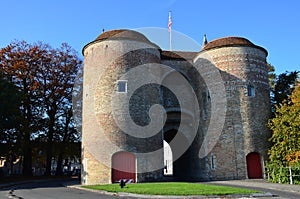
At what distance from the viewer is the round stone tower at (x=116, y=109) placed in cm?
2238

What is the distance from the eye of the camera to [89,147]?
23.2 meters

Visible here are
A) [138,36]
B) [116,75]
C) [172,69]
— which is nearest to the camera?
[116,75]

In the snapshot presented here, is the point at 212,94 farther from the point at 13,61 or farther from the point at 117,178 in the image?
the point at 13,61

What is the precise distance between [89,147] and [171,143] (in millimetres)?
12272

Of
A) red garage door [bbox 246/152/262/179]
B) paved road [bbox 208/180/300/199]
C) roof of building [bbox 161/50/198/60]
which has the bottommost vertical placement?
paved road [bbox 208/180/300/199]

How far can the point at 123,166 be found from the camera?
22328 mm

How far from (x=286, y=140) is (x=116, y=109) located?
41.0 ft

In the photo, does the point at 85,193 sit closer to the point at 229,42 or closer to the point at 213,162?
the point at 213,162

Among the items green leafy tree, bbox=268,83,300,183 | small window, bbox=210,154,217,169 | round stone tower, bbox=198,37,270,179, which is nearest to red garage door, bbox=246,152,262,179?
round stone tower, bbox=198,37,270,179

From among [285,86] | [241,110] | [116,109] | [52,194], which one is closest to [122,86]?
[116,109]

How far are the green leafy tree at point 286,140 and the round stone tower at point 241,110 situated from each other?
1.92 metres

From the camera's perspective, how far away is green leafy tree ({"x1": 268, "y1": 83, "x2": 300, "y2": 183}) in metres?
20.1

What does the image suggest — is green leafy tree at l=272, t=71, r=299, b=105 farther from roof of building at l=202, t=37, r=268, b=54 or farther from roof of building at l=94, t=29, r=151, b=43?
roof of building at l=94, t=29, r=151, b=43

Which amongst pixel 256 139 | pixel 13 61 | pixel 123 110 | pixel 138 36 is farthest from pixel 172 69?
pixel 13 61
